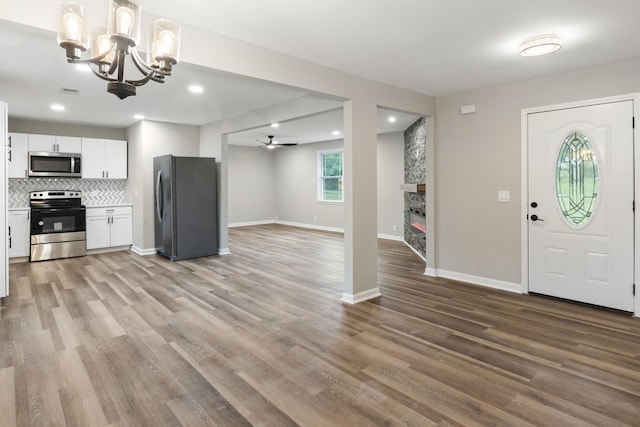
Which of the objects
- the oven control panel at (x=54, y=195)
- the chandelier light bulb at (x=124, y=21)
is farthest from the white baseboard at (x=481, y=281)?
the oven control panel at (x=54, y=195)

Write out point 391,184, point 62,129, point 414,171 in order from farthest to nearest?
1. point 391,184
2. point 414,171
3. point 62,129

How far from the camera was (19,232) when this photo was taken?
19.9ft

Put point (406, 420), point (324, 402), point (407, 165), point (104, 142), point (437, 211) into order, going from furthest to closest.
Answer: point (407, 165), point (104, 142), point (437, 211), point (324, 402), point (406, 420)

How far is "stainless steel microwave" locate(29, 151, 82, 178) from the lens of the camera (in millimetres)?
6262

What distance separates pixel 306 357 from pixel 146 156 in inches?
214

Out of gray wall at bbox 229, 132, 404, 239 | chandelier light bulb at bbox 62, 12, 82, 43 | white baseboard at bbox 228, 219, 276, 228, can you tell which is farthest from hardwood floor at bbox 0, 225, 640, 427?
white baseboard at bbox 228, 219, 276, 228

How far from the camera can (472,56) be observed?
3.40 metres

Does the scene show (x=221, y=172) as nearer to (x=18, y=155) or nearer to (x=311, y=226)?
(x=18, y=155)

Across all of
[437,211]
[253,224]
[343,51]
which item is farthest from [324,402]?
[253,224]

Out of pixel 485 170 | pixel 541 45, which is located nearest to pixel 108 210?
pixel 485 170

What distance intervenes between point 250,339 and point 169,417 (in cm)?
106

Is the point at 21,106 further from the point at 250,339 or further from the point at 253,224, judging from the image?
the point at 253,224

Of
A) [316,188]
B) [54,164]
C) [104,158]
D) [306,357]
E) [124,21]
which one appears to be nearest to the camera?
[124,21]

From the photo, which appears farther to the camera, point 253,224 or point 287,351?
point 253,224
